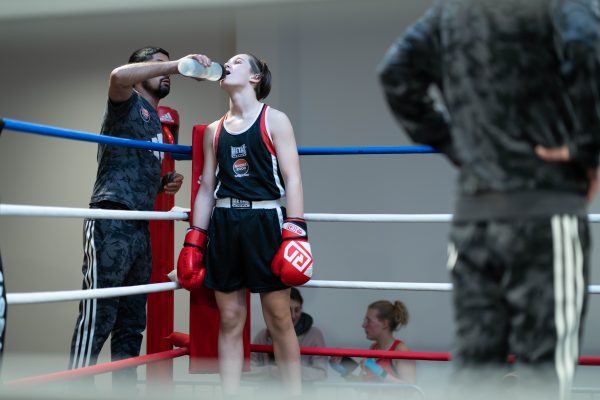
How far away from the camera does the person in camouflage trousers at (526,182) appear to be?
863mm

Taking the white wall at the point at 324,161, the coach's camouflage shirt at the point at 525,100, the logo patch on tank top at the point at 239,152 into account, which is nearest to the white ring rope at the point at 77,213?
the logo patch on tank top at the point at 239,152

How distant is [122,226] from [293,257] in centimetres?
46

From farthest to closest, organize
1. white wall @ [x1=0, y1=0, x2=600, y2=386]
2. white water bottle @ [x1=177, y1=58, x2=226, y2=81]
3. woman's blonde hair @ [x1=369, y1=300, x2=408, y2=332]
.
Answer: white wall @ [x1=0, y1=0, x2=600, y2=386], woman's blonde hair @ [x1=369, y1=300, x2=408, y2=332], white water bottle @ [x1=177, y1=58, x2=226, y2=81]

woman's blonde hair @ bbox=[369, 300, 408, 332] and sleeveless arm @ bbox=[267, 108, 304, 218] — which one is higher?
sleeveless arm @ bbox=[267, 108, 304, 218]

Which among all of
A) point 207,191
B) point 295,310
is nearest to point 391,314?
point 295,310

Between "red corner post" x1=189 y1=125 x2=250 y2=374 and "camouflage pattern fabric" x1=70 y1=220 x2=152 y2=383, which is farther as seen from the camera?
"red corner post" x1=189 y1=125 x2=250 y2=374

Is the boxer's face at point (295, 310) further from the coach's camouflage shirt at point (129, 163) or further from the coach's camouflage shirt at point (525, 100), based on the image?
the coach's camouflage shirt at point (525, 100)

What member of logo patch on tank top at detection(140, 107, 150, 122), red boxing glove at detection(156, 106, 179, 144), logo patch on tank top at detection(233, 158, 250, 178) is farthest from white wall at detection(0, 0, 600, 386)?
logo patch on tank top at detection(233, 158, 250, 178)

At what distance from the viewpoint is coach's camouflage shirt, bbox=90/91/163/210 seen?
1996 millimetres

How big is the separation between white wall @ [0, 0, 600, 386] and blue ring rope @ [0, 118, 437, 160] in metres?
1.14

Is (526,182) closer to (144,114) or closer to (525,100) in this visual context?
(525,100)

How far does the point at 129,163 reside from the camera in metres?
2.03

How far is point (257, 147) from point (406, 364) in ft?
4.12

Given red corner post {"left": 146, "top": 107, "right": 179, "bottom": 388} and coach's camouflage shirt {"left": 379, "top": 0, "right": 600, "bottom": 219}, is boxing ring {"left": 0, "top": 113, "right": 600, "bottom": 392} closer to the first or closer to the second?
red corner post {"left": 146, "top": 107, "right": 179, "bottom": 388}
